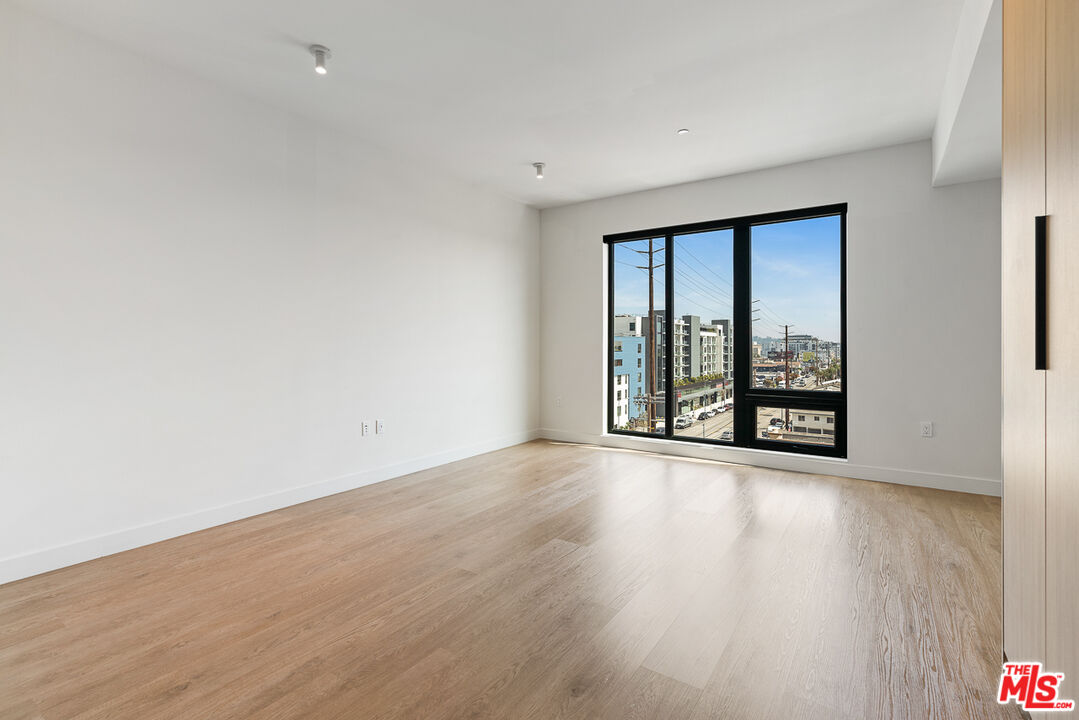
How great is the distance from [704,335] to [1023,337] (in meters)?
3.82

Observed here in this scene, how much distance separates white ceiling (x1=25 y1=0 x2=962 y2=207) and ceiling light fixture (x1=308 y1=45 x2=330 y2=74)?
0.05 m

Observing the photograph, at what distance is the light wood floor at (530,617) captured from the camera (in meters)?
1.63

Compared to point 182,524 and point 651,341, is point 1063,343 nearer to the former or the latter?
point 182,524

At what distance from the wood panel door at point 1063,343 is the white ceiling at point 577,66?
5.58 ft

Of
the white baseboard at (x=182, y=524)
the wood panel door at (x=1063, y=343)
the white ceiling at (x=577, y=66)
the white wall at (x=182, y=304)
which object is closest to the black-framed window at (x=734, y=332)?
the white ceiling at (x=577, y=66)

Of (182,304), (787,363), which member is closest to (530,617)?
(182,304)

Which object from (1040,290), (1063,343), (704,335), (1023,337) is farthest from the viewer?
(704,335)

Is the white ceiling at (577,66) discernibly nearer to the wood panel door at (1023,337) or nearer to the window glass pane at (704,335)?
the window glass pane at (704,335)

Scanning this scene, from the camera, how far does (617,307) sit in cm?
590

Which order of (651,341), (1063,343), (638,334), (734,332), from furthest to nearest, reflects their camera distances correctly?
(638,334)
(651,341)
(734,332)
(1063,343)

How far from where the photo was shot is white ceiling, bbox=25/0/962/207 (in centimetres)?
252

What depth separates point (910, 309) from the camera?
4094 mm

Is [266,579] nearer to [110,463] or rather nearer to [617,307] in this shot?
[110,463]

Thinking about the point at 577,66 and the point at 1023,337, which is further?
the point at 577,66
